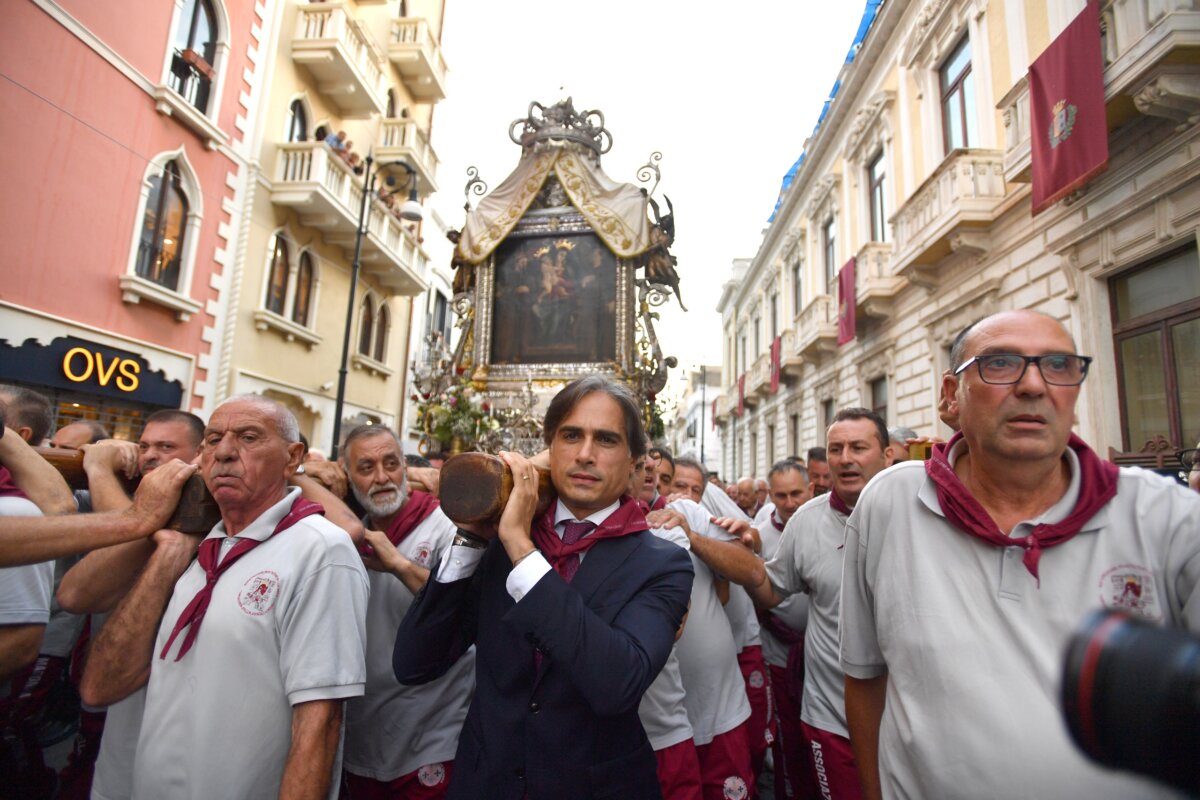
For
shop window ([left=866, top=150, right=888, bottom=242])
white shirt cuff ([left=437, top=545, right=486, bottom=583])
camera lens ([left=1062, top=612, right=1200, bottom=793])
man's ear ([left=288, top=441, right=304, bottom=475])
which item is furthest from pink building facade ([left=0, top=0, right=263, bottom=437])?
shop window ([left=866, top=150, right=888, bottom=242])

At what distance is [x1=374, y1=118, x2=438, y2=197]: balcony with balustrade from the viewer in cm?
1820

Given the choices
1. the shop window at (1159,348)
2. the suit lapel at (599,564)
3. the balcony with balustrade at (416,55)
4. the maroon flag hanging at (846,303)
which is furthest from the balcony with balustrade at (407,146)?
the suit lapel at (599,564)

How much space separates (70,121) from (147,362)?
382cm

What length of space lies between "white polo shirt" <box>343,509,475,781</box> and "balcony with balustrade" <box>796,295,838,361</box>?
16307mm

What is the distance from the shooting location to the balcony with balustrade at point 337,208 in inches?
542

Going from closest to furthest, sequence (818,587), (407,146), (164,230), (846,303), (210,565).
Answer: (210,565) → (818,587) → (164,230) → (846,303) → (407,146)

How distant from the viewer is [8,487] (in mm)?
2160

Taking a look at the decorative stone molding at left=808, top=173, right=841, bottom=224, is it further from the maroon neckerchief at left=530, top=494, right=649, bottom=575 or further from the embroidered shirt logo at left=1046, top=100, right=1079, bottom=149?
the maroon neckerchief at left=530, top=494, right=649, bottom=575

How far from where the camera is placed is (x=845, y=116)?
17.7 m

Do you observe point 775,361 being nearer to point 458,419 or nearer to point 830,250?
point 830,250

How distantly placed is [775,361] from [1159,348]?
15.5 m

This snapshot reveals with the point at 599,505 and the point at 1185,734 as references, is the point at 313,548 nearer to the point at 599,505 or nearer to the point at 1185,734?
the point at 599,505

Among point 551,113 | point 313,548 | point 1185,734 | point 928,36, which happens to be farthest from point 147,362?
point 928,36

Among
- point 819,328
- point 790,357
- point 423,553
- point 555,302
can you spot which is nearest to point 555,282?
point 555,302
